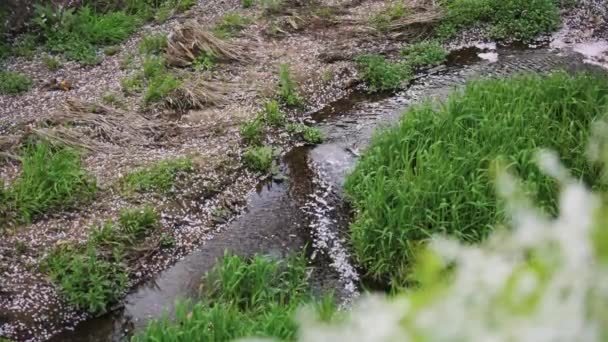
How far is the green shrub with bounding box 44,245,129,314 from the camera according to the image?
193 inches

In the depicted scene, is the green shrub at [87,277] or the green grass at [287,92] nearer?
the green shrub at [87,277]

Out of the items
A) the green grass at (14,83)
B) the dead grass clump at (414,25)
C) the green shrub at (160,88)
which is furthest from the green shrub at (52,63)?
the dead grass clump at (414,25)

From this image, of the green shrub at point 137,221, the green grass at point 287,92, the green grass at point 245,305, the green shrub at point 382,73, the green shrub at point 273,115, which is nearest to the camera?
the green grass at point 245,305

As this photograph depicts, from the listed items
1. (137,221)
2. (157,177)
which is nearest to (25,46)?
(157,177)

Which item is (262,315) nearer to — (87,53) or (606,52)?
(87,53)

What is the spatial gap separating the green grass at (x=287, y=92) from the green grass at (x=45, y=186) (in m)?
2.36

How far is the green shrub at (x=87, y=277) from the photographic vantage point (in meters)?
4.89

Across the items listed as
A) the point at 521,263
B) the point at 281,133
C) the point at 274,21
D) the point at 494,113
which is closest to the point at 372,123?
the point at 281,133

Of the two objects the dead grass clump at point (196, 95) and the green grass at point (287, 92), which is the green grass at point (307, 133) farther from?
the dead grass clump at point (196, 95)

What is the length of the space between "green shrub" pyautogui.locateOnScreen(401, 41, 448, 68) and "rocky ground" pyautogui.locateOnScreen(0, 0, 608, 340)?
0.23 meters

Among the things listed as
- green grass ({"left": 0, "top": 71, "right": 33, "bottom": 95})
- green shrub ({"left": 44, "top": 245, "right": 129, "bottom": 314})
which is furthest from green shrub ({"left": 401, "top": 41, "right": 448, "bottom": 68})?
green shrub ({"left": 44, "top": 245, "right": 129, "bottom": 314})

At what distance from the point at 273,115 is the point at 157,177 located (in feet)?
4.98

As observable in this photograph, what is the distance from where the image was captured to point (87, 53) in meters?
8.07

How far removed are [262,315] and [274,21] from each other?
5.54 metres
